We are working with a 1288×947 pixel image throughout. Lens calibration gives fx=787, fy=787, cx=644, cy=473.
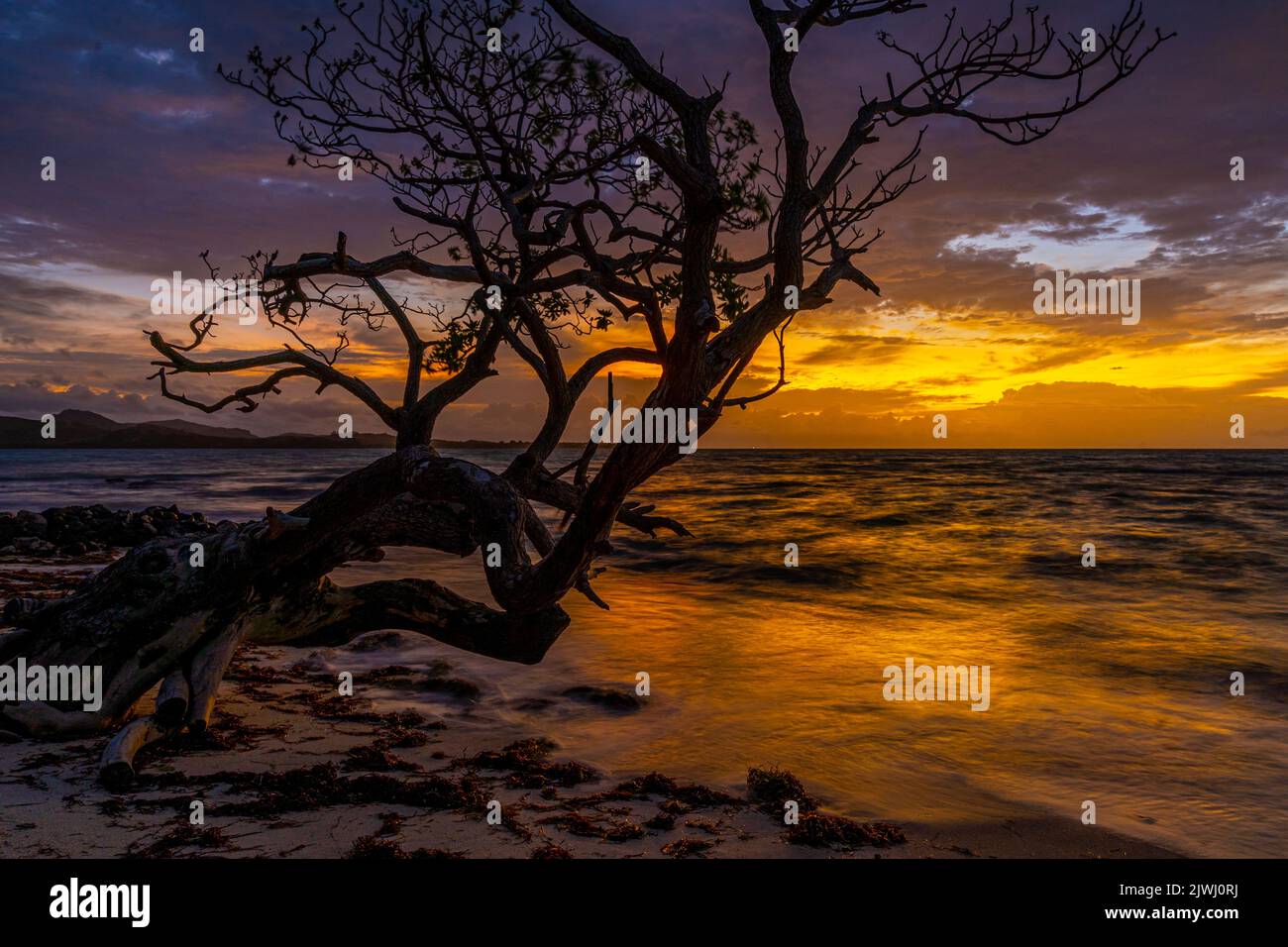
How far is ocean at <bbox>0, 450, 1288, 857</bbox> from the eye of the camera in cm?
741

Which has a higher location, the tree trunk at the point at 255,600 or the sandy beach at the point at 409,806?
the tree trunk at the point at 255,600

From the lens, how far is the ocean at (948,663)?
7410 mm

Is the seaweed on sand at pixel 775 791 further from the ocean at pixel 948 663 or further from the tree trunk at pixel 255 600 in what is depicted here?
the tree trunk at pixel 255 600

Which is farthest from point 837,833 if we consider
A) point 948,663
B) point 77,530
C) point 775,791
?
point 77,530

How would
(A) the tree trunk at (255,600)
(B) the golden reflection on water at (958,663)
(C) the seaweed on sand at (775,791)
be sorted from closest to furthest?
1. (C) the seaweed on sand at (775,791)
2. (A) the tree trunk at (255,600)
3. (B) the golden reflection on water at (958,663)

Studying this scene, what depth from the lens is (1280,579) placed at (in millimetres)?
22203

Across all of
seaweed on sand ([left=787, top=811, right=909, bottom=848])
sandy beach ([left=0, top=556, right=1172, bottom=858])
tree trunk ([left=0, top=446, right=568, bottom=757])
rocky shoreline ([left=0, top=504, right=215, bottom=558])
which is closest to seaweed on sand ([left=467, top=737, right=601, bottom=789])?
sandy beach ([left=0, top=556, right=1172, bottom=858])

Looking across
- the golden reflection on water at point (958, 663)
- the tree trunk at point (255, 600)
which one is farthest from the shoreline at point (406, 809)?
the golden reflection on water at point (958, 663)

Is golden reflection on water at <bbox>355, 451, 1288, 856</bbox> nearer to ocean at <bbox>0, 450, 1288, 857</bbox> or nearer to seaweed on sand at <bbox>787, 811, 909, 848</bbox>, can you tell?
ocean at <bbox>0, 450, 1288, 857</bbox>

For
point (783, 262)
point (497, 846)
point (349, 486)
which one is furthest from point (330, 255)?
point (497, 846)

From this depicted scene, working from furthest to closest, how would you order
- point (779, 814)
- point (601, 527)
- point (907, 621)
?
point (907, 621)
point (779, 814)
point (601, 527)

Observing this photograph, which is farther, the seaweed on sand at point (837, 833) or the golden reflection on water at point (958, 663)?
the golden reflection on water at point (958, 663)
